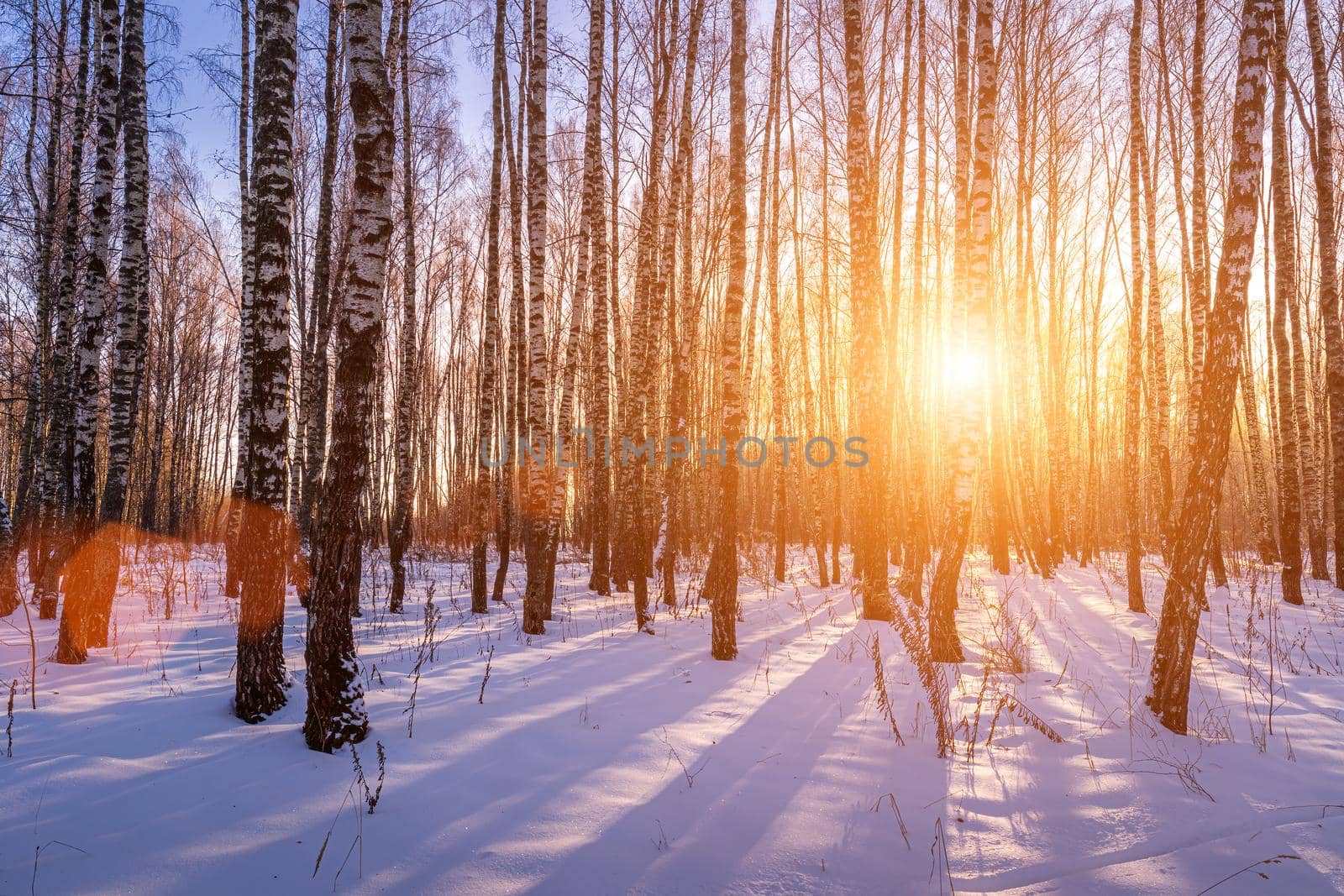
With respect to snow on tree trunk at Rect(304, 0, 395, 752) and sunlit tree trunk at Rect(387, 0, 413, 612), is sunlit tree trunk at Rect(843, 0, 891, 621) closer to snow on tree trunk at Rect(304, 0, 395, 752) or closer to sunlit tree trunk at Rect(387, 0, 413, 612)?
sunlit tree trunk at Rect(387, 0, 413, 612)

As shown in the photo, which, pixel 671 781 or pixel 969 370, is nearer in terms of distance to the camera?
pixel 671 781

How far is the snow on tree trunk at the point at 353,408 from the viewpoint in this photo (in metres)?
3.63

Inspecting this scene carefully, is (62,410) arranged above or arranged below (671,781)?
above

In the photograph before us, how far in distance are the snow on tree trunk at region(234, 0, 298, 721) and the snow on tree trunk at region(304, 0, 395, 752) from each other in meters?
0.60

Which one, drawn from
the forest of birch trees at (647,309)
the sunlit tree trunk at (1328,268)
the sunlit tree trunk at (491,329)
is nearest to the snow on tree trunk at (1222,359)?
the forest of birch trees at (647,309)

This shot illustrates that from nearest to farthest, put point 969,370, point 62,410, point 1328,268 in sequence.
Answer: point 969,370, point 62,410, point 1328,268

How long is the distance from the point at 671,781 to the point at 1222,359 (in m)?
4.40

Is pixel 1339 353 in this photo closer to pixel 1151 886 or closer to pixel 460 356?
pixel 1151 886

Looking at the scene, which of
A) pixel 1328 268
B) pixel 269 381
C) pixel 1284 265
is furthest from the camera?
pixel 1284 265

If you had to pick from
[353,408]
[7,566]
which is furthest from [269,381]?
[7,566]

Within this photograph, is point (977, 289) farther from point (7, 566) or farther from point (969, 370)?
point (7, 566)

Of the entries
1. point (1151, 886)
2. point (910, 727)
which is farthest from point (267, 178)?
A: point (1151, 886)

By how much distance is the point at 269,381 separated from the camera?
414 cm

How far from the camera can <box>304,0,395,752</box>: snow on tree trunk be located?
3.63 m
